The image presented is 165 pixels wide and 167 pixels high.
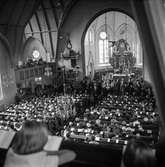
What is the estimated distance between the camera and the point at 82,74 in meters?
26.0

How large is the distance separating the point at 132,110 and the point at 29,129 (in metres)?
12.5

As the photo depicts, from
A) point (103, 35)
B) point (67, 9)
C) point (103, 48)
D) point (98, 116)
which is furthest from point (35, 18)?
point (98, 116)

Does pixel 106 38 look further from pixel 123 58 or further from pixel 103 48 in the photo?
pixel 123 58

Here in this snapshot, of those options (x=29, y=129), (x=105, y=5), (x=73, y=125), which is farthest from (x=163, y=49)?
(x=105, y=5)

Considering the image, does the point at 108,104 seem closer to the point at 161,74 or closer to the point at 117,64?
the point at 117,64

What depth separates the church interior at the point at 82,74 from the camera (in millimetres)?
3131

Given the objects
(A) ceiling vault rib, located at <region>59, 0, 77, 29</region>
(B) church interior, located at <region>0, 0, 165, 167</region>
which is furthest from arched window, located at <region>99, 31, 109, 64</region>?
(A) ceiling vault rib, located at <region>59, 0, 77, 29</region>

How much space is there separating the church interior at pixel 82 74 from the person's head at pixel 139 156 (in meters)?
0.83

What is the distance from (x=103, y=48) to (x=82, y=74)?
7.94 m

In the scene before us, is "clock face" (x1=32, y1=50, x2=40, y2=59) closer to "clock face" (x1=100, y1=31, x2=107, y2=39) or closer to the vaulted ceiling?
the vaulted ceiling

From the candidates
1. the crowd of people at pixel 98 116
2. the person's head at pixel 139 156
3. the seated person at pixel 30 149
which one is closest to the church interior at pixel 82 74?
the crowd of people at pixel 98 116

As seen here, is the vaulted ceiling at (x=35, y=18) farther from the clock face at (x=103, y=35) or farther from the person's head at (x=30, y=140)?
the person's head at (x=30, y=140)

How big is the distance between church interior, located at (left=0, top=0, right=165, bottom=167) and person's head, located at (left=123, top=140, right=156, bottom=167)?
32.9 inches

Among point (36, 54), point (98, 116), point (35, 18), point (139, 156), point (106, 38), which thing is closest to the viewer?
point (139, 156)
